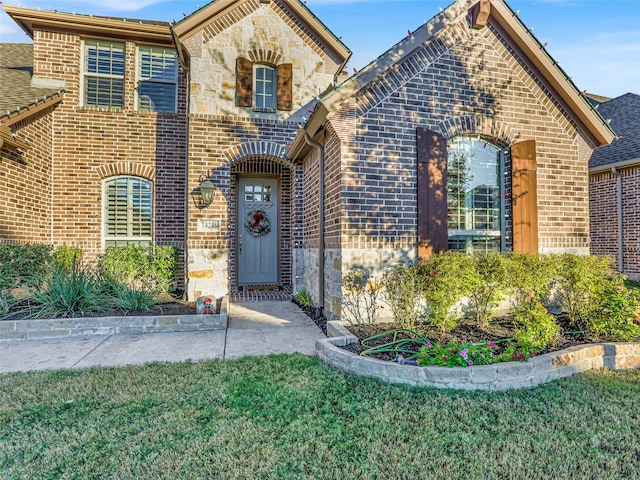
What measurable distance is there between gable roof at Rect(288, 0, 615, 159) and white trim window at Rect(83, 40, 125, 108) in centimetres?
490

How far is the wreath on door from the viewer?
334 inches

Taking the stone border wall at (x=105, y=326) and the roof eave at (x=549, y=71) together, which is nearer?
the stone border wall at (x=105, y=326)

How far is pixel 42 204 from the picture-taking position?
7.38 m

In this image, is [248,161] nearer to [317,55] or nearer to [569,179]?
[317,55]

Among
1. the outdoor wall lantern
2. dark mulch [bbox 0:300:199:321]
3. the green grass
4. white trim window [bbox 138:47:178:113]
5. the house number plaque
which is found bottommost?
the green grass

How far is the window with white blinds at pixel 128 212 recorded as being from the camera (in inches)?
312

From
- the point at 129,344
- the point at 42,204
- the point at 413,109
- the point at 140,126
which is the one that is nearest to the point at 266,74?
the point at 140,126

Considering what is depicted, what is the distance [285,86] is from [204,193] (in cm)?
289

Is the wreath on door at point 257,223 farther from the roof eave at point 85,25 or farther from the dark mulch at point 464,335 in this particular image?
the dark mulch at point 464,335

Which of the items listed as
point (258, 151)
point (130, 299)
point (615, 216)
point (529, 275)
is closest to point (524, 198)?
point (529, 275)

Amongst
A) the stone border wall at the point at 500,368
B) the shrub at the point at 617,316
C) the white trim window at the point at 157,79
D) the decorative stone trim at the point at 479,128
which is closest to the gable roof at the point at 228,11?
the white trim window at the point at 157,79

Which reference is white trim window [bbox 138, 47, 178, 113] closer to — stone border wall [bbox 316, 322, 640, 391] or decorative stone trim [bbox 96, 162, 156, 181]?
decorative stone trim [bbox 96, 162, 156, 181]

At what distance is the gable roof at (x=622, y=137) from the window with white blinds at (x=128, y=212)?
12228mm

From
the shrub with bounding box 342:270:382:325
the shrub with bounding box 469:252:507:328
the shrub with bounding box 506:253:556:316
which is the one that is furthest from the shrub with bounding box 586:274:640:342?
the shrub with bounding box 342:270:382:325
